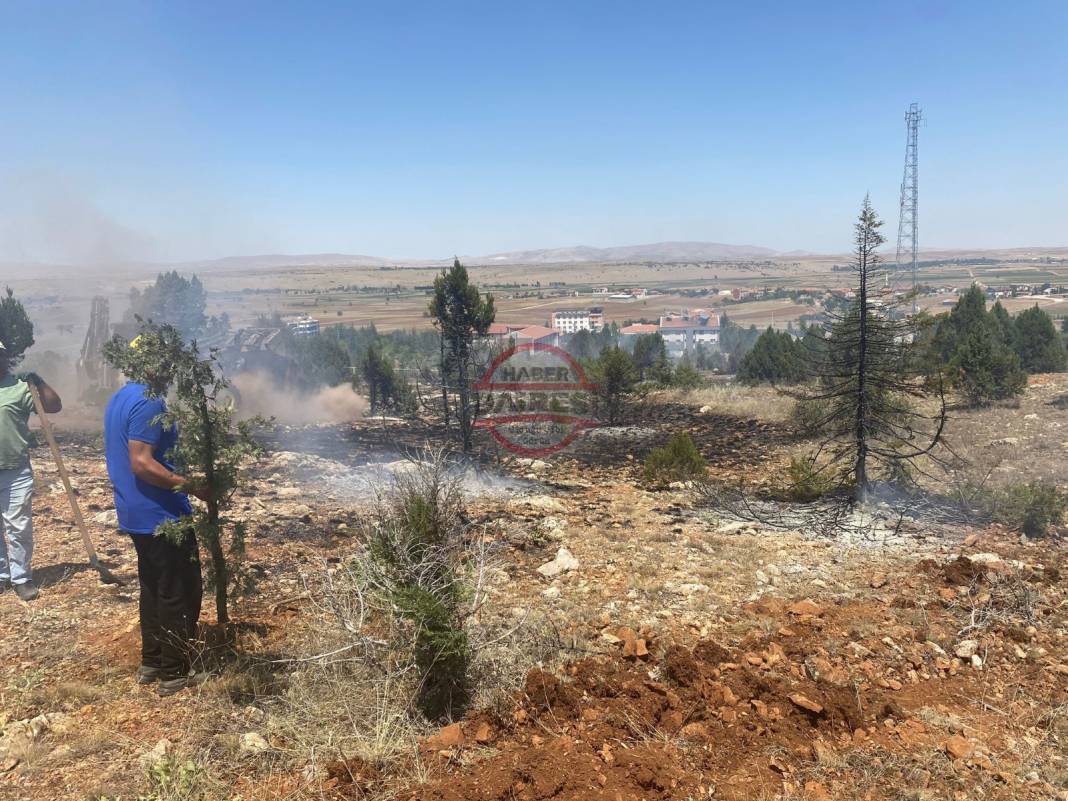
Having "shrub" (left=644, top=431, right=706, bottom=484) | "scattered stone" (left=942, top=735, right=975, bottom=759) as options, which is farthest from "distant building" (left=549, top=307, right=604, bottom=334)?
"scattered stone" (left=942, top=735, right=975, bottom=759)

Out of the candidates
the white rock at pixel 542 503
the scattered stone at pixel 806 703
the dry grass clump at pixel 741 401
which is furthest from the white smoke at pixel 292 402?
the scattered stone at pixel 806 703

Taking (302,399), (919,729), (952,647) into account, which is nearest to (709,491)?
(952,647)

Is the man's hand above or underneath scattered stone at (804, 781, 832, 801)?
above

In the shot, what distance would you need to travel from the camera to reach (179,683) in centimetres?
330

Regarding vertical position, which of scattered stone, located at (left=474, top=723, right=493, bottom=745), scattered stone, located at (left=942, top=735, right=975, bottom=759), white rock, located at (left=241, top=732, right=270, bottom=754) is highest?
white rock, located at (left=241, top=732, right=270, bottom=754)

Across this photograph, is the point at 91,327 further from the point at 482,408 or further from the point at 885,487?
the point at 885,487

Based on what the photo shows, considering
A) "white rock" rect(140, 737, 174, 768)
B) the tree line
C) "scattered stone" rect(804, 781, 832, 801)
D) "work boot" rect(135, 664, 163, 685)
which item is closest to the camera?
"scattered stone" rect(804, 781, 832, 801)

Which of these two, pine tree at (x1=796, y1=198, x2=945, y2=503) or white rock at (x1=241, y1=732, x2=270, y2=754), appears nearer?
white rock at (x1=241, y1=732, x2=270, y2=754)

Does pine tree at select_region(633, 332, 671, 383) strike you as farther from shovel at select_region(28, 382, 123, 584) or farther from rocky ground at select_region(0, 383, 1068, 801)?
shovel at select_region(28, 382, 123, 584)

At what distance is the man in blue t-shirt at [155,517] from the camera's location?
313 centimetres

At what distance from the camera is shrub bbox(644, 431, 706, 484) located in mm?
8945

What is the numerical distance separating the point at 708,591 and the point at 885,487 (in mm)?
4016

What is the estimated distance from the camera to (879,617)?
4383 millimetres

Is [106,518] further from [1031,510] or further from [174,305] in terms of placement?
[174,305]
